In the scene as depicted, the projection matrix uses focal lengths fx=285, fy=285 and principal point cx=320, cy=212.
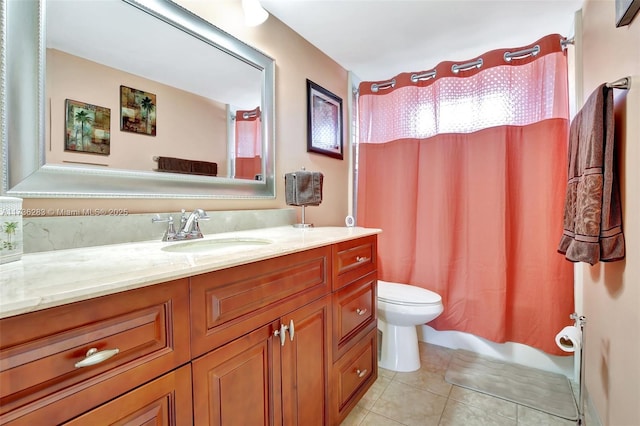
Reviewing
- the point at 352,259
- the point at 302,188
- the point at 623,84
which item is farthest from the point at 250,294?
the point at 623,84

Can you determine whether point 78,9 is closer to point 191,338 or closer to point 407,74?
point 191,338

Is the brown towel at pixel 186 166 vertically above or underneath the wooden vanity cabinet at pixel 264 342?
above

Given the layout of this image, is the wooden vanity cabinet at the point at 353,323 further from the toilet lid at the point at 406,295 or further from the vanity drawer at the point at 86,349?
the vanity drawer at the point at 86,349

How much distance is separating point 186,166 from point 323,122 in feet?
3.76

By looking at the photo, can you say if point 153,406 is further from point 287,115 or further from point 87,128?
point 287,115

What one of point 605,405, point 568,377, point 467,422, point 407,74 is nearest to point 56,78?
point 407,74

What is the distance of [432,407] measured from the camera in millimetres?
1508

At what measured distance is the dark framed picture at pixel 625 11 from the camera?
90 cm

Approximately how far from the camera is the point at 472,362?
6.27 feet

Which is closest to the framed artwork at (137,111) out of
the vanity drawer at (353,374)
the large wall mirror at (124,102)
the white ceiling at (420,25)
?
the large wall mirror at (124,102)

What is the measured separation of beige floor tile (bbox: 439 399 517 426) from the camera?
4.56 ft

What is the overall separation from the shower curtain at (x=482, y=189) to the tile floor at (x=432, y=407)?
442 mm

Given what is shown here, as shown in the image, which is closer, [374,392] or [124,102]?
[124,102]

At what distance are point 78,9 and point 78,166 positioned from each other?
52 centimetres
